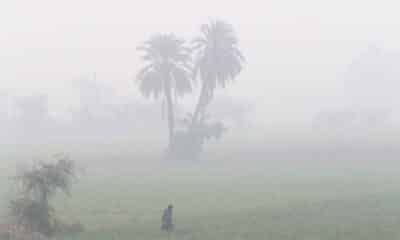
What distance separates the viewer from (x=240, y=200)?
133ft

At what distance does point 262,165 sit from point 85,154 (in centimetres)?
2384

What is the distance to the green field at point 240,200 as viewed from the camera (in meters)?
28.2

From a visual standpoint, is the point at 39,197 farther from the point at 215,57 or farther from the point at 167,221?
the point at 215,57

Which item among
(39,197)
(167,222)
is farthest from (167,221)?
(39,197)

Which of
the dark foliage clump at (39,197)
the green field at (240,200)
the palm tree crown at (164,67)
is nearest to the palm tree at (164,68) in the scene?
the palm tree crown at (164,67)

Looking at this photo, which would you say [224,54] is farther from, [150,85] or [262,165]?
[262,165]


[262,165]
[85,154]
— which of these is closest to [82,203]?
[262,165]

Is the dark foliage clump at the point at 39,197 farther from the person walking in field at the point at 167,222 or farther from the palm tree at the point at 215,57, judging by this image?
the palm tree at the point at 215,57

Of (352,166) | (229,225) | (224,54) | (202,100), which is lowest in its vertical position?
(229,225)

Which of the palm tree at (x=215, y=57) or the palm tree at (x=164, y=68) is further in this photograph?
the palm tree at (x=215, y=57)

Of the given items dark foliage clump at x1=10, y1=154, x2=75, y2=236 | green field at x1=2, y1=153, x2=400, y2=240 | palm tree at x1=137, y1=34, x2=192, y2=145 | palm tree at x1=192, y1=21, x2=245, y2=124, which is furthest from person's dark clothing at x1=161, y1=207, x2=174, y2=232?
palm tree at x1=192, y1=21, x2=245, y2=124

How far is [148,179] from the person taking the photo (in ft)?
173

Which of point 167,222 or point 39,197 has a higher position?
point 39,197

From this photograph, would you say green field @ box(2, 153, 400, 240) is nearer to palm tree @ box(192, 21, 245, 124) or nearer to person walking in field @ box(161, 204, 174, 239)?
person walking in field @ box(161, 204, 174, 239)
